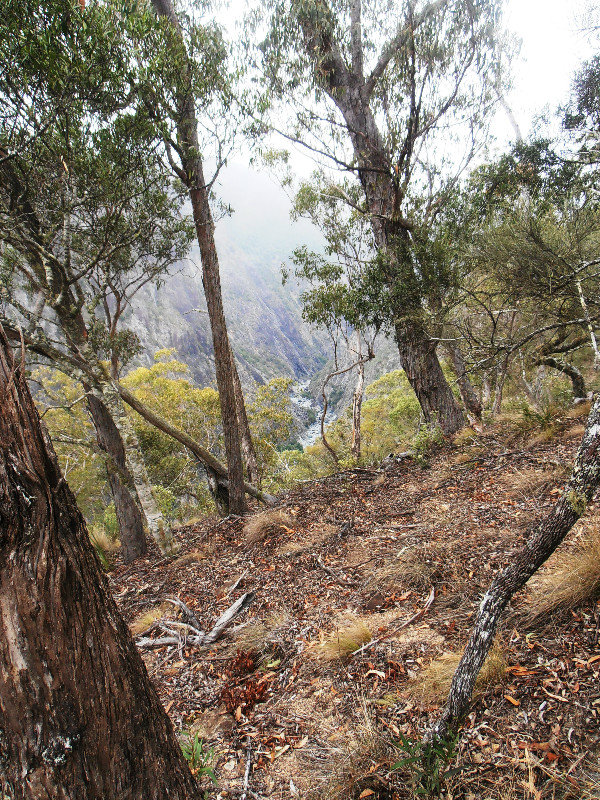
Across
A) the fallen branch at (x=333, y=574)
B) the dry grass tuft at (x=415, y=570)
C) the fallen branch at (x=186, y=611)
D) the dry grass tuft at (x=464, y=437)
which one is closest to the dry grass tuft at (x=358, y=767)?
the dry grass tuft at (x=415, y=570)

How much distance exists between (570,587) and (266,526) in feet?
12.2

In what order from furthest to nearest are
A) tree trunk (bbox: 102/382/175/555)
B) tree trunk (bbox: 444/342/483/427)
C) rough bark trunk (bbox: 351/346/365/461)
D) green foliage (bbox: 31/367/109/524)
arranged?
1. green foliage (bbox: 31/367/109/524)
2. rough bark trunk (bbox: 351/346/365/461)
3. tree trunk (bbox: 444/342/483/427)
4. tree trunk (bbox: 102/382/175/555)

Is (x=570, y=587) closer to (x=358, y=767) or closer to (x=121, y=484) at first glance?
(x=358, y=767)

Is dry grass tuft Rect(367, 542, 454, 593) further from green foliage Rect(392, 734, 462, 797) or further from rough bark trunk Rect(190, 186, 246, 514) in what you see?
rough bark trunk Rect(190, 186, 246, 514)

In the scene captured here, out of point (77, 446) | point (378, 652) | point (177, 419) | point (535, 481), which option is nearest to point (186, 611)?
point (378, 652)

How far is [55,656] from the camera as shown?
45.4 inches

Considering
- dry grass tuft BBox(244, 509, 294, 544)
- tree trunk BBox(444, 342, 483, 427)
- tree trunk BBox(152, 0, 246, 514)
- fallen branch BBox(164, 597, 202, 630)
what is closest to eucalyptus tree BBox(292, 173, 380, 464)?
tree trunk BBox(444, 342, 483, 427)

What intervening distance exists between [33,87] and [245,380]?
70085 millimetres

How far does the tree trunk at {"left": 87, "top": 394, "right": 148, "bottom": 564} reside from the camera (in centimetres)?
680

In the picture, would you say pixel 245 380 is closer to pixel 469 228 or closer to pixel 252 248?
pixel 469 228

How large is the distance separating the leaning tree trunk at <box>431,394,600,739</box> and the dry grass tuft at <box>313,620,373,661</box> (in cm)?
106

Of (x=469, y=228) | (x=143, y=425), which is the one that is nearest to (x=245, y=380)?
(x=143, y=425)

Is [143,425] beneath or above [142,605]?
above

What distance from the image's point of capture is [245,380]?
245ft
